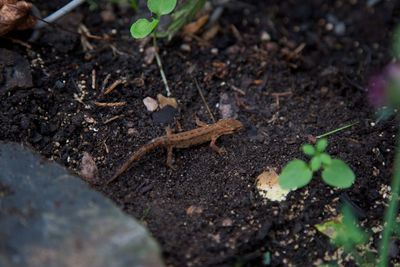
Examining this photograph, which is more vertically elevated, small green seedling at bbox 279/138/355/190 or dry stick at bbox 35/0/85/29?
dry stick at bbox 35/0/85/29

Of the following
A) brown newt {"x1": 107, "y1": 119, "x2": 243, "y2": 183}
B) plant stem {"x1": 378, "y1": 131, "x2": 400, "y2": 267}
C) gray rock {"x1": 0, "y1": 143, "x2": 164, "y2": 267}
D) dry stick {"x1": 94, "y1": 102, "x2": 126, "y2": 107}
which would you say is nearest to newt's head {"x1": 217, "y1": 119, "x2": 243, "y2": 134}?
brown newt {"x1": 107, "y1": 119, "x2": 243, "y2": 183}

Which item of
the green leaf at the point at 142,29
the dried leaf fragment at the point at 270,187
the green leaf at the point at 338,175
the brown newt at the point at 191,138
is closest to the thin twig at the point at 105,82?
the green leaf at the point at 142,29

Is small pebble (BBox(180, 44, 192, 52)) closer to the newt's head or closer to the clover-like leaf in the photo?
the newt's head

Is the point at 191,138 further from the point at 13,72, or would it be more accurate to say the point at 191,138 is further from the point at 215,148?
the point at 13,72

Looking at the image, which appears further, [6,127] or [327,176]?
[6,127]

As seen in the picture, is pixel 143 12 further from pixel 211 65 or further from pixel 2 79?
pixel 2 79

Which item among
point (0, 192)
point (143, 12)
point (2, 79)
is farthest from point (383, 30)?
point (0, 192)

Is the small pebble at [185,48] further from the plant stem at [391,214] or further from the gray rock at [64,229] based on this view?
the gray rock at [64,229]
